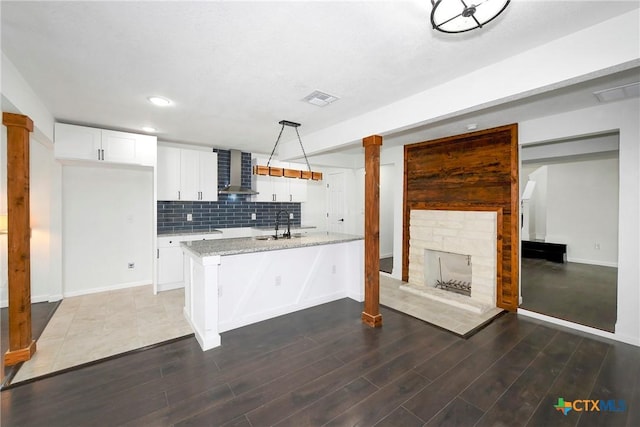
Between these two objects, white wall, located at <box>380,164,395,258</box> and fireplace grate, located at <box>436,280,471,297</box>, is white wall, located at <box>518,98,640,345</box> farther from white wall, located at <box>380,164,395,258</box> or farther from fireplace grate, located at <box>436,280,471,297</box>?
white wall, located at <box>380,164,395,258</box>

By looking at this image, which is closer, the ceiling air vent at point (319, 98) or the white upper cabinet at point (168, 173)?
the ceiling air vent at point (319, 98)

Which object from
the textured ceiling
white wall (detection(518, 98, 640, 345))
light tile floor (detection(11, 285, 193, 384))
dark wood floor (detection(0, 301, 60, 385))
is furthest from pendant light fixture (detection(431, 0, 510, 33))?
dark wood floor (detection(0, 301, 60, 385))

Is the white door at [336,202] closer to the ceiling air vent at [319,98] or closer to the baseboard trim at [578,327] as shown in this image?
the ceiling air vent at [319,98]

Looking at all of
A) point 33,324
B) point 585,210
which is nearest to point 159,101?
point 33,324

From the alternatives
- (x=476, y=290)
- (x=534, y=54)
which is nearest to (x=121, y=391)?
(x=534, y=54)

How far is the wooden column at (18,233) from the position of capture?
2.47 m

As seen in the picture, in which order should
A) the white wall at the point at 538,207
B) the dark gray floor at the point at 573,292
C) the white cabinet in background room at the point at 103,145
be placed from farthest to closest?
1. the white wall at the point at 538,207
2. the white cabinet in background room at the point at 103,145
3. the dark gray floor at the point at 573,292

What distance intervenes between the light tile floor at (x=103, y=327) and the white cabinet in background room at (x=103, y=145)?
2.10m

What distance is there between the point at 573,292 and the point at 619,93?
325 centimetres

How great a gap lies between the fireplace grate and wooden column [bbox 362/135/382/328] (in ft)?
6.94

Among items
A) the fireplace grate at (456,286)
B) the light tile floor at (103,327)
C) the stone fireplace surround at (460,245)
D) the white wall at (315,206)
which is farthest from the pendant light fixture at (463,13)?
the white wall at (315,206)

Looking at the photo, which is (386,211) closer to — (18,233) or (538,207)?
(538,207)

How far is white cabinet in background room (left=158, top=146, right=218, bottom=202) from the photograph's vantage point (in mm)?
4695

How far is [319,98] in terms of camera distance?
2.88 m
